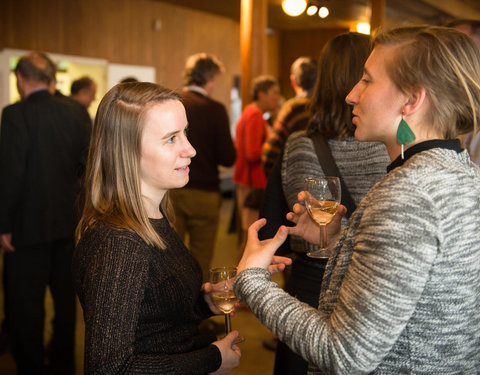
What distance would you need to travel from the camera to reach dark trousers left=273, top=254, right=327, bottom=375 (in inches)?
76.5

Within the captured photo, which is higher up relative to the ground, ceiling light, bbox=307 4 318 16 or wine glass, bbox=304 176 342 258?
ceiling light, bbox=307 4 318 16

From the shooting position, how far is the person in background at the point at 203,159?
3643mm

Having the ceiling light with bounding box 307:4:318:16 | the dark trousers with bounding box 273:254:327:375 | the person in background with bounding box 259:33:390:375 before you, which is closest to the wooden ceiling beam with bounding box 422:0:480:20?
the ceiling light with bounding box 307:4:318:16

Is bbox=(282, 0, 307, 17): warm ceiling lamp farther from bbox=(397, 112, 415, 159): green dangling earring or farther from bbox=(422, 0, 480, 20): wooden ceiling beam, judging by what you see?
bbox=(422, 0, 480, 20): wooden ceiling beam

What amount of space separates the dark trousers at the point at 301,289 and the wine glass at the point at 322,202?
16.4 inches

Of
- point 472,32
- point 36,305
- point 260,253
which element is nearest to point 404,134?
point 260,253

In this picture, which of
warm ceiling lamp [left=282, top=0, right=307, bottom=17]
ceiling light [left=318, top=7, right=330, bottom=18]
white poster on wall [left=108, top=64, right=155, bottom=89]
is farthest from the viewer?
white poster on wall [left=108, top=64, right=155, bottom=89]

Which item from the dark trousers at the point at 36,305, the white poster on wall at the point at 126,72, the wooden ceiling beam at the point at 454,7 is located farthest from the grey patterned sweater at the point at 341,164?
the wooden ceiling beam at the point at 454,7

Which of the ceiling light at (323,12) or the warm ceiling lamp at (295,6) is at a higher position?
the warm ceiling lamp at (295,6)

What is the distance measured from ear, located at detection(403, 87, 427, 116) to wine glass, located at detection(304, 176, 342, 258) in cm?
48

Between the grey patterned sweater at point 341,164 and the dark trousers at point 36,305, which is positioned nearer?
the grey patterned sweater at point 341,164

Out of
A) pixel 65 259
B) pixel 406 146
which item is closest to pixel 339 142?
pixel 406 146

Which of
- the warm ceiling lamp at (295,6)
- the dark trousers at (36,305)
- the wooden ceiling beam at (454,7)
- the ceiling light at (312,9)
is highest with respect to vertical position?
the wooden ceiling beam at (454,7)

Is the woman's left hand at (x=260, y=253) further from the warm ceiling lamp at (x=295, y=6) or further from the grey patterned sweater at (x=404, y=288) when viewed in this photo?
the warm ceiling lamp at (x=295, y=6)
